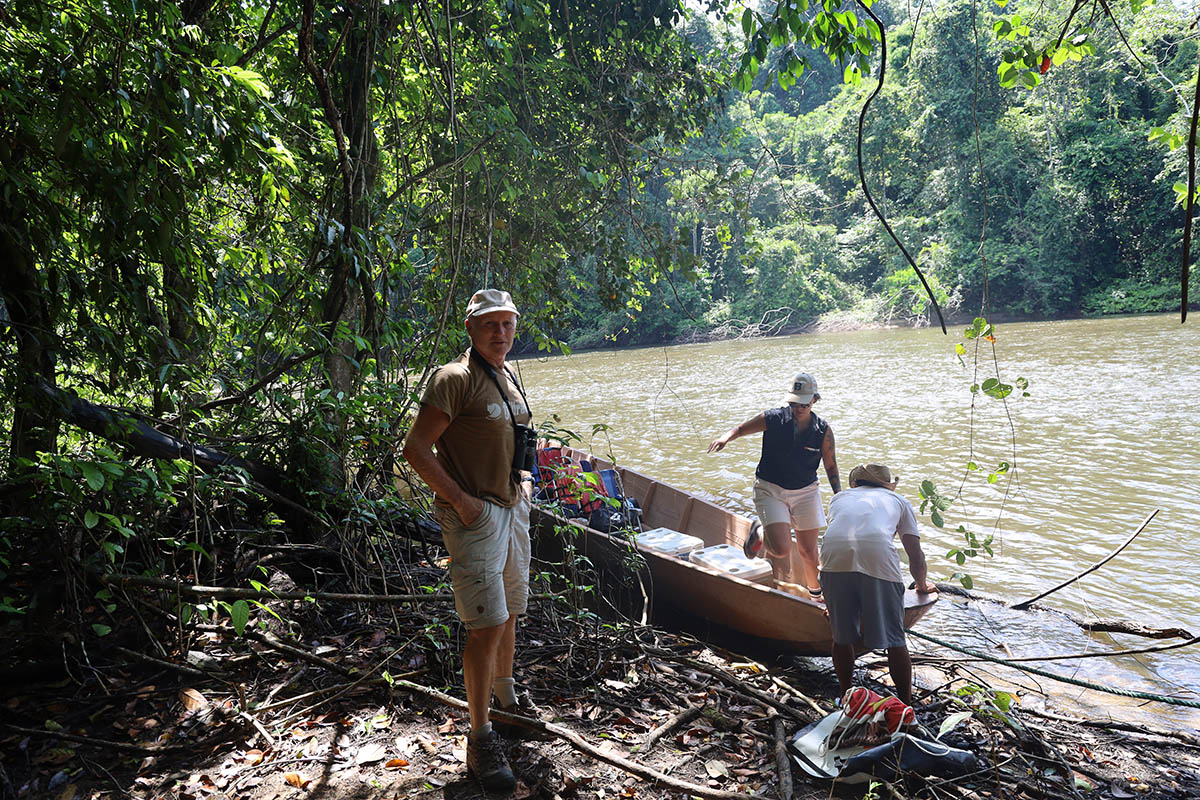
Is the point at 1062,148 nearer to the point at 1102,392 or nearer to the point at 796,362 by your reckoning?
the point at 796,362

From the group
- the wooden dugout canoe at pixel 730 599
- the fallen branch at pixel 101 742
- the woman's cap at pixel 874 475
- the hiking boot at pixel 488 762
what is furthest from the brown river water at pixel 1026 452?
the fallen branch at pixel 101 742

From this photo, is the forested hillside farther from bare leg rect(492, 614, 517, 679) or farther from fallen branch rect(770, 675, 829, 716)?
bare leg rect(492, 614, 517, 679)

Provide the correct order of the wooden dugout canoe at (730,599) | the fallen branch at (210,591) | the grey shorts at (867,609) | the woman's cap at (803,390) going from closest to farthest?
the fallen branch at (210,591)
the grey shorts at (867,609)
the wooden dugout canoe at (730,599)
the woman's cap at (803,390)

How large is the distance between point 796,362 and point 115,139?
2387cm

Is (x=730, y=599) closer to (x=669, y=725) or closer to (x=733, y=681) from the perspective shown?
(x=733, y=681)

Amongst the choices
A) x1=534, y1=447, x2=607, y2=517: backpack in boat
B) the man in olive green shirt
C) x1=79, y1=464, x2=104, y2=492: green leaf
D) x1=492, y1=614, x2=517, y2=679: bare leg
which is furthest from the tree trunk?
x1=534, y1=447, x2=607, y2=517: backpack in boat

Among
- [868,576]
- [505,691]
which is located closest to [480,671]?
[505,691]

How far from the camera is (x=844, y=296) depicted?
3841 cm

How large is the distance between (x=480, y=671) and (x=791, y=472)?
361 centimetres

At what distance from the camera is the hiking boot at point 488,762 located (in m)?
2.89

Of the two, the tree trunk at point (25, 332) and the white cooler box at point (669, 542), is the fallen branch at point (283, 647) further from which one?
the white cooler box at point (669, 542)

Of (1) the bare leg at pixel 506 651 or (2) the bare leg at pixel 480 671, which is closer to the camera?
(2) the bare leg at pixel 480 671

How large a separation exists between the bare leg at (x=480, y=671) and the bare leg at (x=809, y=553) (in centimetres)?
373

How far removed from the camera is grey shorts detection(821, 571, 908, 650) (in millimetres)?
4047
